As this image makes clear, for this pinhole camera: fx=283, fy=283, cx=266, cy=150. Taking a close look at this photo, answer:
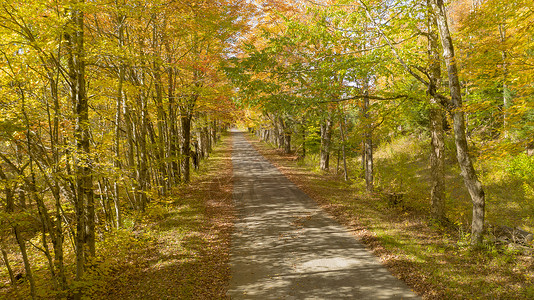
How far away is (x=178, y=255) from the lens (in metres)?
8.78

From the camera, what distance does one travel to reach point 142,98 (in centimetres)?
1307

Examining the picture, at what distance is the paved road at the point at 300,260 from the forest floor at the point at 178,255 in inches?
22.0

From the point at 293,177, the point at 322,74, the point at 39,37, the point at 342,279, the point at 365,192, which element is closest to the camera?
the point at 39,37

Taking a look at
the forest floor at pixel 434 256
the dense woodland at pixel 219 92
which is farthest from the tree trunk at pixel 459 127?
the forest floor at pixel 434 256

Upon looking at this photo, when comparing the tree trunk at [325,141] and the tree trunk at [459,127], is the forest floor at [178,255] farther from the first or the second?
the tree trunk at [325,141]

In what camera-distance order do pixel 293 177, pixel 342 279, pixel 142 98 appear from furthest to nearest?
pixel 293 177 < pixel 142 98 < pixel 342 279

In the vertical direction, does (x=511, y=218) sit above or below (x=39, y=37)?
below

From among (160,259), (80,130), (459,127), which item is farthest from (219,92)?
(459,127)

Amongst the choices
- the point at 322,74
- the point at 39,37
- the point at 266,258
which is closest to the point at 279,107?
the point at 322,74

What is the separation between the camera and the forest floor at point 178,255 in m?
7.00

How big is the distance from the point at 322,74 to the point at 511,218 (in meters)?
10.7

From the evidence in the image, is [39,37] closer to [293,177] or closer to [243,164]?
[293,177]

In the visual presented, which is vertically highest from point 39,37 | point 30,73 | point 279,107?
point 39,37

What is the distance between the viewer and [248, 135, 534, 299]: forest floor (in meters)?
6.19
